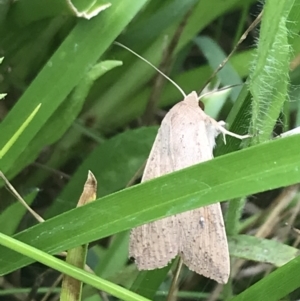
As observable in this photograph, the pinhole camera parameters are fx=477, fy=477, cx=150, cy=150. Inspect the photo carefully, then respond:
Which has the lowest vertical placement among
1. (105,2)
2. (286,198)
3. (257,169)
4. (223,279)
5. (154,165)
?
(286,198)

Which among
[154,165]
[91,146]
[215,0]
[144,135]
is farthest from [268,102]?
[91,146]

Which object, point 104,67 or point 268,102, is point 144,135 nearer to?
point 104,67

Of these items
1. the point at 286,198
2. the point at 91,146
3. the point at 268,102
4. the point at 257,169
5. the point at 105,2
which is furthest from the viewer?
the point at 91,146

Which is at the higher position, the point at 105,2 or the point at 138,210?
the point at 105,2

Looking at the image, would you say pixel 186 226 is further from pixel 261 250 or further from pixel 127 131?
pixel 127 131

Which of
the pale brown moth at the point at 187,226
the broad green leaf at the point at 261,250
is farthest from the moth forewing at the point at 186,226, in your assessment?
the broad green leaf at the point at 261,250

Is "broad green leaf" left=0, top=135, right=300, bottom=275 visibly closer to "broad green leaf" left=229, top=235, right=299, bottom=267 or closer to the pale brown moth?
the pale brown moth

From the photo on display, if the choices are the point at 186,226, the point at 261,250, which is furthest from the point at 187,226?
the point at 261,250

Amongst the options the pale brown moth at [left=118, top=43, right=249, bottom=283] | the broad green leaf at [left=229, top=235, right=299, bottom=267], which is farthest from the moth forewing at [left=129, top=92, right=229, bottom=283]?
the broad green leaf at [left=229, top=235, right=299, bottom=267]
